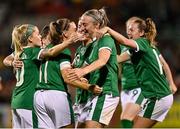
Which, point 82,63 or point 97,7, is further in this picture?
point 97,7

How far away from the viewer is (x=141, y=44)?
806cm

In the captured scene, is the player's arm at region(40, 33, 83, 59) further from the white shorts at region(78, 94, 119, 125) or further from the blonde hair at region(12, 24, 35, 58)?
the white shorts at region(78, 94, 119, 125)

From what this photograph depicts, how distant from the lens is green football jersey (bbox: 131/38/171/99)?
→ 8.23 meters

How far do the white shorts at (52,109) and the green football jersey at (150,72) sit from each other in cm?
115

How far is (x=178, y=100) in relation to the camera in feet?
47.1

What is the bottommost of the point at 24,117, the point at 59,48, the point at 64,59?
the point at 24,117

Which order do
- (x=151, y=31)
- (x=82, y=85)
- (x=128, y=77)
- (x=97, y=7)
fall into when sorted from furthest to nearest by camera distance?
(x=97, y=7) < (x=128, y=77) < (x=151, y=31) < (x=82, y=85)

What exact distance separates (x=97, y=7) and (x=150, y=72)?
31.4 ft

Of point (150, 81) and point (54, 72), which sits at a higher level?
point (54, 72)

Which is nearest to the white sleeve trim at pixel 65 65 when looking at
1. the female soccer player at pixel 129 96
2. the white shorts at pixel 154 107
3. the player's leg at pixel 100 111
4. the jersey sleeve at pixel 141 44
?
the player's leg at pixel 100 111

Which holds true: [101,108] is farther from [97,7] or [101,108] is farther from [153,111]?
[97,7]

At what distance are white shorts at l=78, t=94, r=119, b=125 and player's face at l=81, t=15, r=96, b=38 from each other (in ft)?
2.49

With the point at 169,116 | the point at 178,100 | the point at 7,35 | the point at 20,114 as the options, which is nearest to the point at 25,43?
the point at 20,114

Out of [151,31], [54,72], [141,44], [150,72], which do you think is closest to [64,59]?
[54,72]
